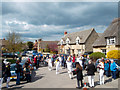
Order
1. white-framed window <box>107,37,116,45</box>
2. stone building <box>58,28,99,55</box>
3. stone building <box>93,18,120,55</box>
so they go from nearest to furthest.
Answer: stone building <box>93,18,120,55</box>, white-framed window <box>107,37,116,45</box>, stone building <box>58,28,99,55</box>

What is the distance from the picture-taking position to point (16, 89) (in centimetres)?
639

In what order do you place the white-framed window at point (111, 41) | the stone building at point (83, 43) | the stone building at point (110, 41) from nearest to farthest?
1. the stone building at point (110, 41)
2. the white-framed window at point (111, 41)
3. the stone building at point (83, 43)

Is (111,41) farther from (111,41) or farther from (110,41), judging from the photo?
(110,41)

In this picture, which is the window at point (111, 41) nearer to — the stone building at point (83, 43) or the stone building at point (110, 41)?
the stone building at point (110, 41)

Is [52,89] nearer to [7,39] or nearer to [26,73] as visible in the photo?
[26,73]

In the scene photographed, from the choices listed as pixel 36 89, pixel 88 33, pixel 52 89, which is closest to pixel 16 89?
pixel 36 89

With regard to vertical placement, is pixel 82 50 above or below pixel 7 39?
below

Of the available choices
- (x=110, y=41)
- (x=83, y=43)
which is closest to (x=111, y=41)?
(x=110, y=41)

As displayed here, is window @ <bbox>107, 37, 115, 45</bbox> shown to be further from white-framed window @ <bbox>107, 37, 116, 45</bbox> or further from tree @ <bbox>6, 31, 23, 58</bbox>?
tree @ <bbox>6, 31, 23, 58</bbox>

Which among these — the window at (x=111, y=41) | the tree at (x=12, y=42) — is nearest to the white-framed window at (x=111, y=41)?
the window at (x=111, y=41)

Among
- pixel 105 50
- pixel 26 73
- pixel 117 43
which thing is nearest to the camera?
pixel 26 73

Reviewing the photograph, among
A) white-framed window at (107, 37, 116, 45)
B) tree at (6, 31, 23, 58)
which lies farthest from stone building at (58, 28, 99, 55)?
tree at (6, 31, 23, 58)

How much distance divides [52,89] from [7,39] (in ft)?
58.9

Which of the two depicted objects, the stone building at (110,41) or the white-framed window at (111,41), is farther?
the white-framed window at (111,41)
